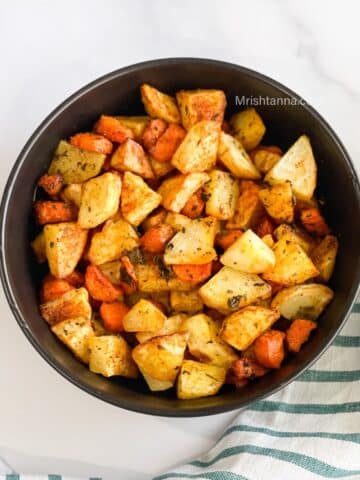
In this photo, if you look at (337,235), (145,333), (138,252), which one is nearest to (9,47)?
(138,252)

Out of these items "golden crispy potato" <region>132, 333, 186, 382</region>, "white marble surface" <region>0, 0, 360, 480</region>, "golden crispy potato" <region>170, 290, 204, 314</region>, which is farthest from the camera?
"white marble surface" <region>0, 0, 360, 480</region>

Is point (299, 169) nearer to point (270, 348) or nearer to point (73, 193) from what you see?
point (270, 348)

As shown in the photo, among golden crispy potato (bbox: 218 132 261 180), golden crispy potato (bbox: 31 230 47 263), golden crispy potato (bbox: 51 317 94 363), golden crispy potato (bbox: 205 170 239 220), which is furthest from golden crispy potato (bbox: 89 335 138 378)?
golden crispy potato (bbox: 218 132 261 180)

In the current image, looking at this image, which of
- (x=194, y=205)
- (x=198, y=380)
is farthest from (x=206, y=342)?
(x=194, y=205)

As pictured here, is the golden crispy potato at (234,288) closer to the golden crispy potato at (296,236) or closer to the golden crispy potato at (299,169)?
the golden crispy potato at (296,236)

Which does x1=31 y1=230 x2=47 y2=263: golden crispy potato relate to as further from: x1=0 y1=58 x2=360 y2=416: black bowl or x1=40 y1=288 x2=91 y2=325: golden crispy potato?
x1=40 y1=288 x2=91 y2=325: golden crispy potato

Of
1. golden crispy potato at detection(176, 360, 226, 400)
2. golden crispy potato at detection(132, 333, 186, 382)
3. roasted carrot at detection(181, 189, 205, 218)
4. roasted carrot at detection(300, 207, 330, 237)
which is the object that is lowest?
golden crispy potato at detection(176, 360, 226, 400)

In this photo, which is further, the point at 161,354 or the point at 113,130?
the point at 113,130
